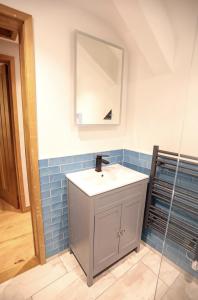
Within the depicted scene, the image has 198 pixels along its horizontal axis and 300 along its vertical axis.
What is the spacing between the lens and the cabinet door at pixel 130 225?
4.50 feet

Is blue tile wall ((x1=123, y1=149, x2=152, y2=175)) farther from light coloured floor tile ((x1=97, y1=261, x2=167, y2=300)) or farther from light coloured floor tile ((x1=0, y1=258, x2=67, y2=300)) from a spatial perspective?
light coloured floor tile ((x1=0, y1=258, x2=67, y2=300))

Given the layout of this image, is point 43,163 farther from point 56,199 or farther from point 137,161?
point 137,161

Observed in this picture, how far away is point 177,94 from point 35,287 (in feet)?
6.41

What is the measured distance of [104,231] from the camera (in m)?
Result: 1.25

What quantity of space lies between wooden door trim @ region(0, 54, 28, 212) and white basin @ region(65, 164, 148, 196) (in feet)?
3.21

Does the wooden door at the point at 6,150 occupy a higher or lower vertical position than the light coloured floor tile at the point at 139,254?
higher

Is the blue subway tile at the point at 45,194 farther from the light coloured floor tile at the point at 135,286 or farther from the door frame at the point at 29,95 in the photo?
the light coloured floor tile at the point at 135,286

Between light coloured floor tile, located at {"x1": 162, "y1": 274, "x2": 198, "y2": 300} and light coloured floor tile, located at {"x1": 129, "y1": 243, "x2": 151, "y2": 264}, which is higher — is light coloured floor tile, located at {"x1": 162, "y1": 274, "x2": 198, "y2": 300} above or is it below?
below

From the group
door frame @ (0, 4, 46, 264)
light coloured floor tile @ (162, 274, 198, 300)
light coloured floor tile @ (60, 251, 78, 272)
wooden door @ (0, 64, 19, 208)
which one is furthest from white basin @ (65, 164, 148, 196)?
wooden door @ (0, 64, 19, 208)

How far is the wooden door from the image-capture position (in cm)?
192

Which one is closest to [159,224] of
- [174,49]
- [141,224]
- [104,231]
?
[141,224]

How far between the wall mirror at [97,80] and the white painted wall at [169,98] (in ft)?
0.68

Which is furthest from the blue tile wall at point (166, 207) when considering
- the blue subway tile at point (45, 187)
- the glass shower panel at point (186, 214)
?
the blue subway tile at point (45, 187)

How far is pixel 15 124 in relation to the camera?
1914 mm
